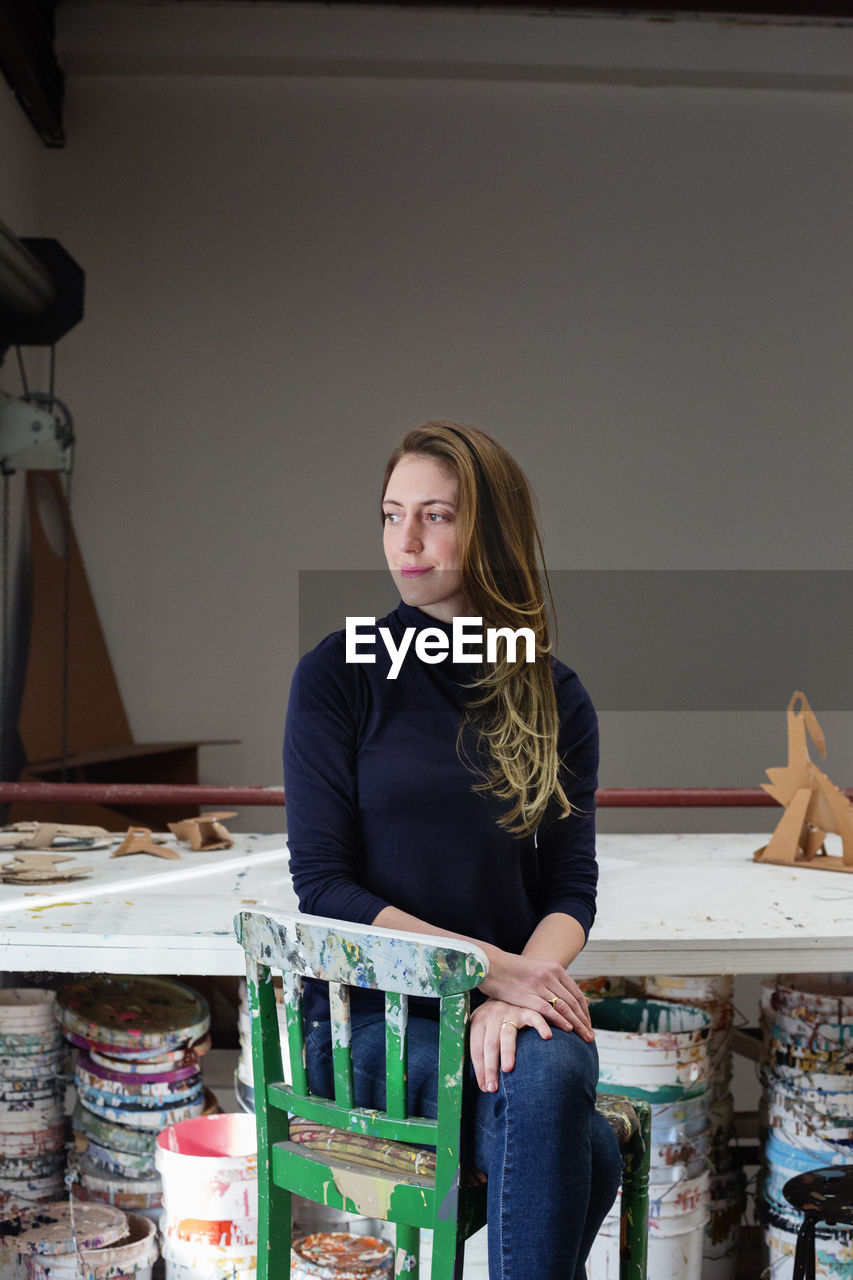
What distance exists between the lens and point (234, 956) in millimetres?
1747

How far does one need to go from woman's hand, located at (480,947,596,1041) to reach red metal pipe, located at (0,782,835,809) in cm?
135

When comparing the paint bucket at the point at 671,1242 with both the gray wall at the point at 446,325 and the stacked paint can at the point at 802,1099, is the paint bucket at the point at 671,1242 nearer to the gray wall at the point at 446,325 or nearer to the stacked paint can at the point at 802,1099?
the stacked paint can at the point at 802,1099

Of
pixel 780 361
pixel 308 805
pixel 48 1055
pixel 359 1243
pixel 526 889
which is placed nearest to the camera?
pixel 308 805

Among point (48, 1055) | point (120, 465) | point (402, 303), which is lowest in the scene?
point (48, 1055)

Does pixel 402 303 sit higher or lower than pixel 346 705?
higher

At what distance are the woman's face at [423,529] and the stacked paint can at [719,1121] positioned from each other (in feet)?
3.41

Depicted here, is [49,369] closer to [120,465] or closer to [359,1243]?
[120,465]

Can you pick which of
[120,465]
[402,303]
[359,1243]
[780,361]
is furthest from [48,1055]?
[780,361]

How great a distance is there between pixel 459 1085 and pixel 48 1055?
1.33 meters

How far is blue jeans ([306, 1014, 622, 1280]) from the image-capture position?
1.14 metres

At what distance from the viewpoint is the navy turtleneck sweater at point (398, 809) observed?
1.43 metres

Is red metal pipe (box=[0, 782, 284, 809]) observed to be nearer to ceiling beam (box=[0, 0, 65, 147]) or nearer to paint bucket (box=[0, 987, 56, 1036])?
paint bucket (box=[0, 987, 56, 1036])

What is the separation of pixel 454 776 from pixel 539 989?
0.29 meters

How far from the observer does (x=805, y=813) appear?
A: 2.45 metres
